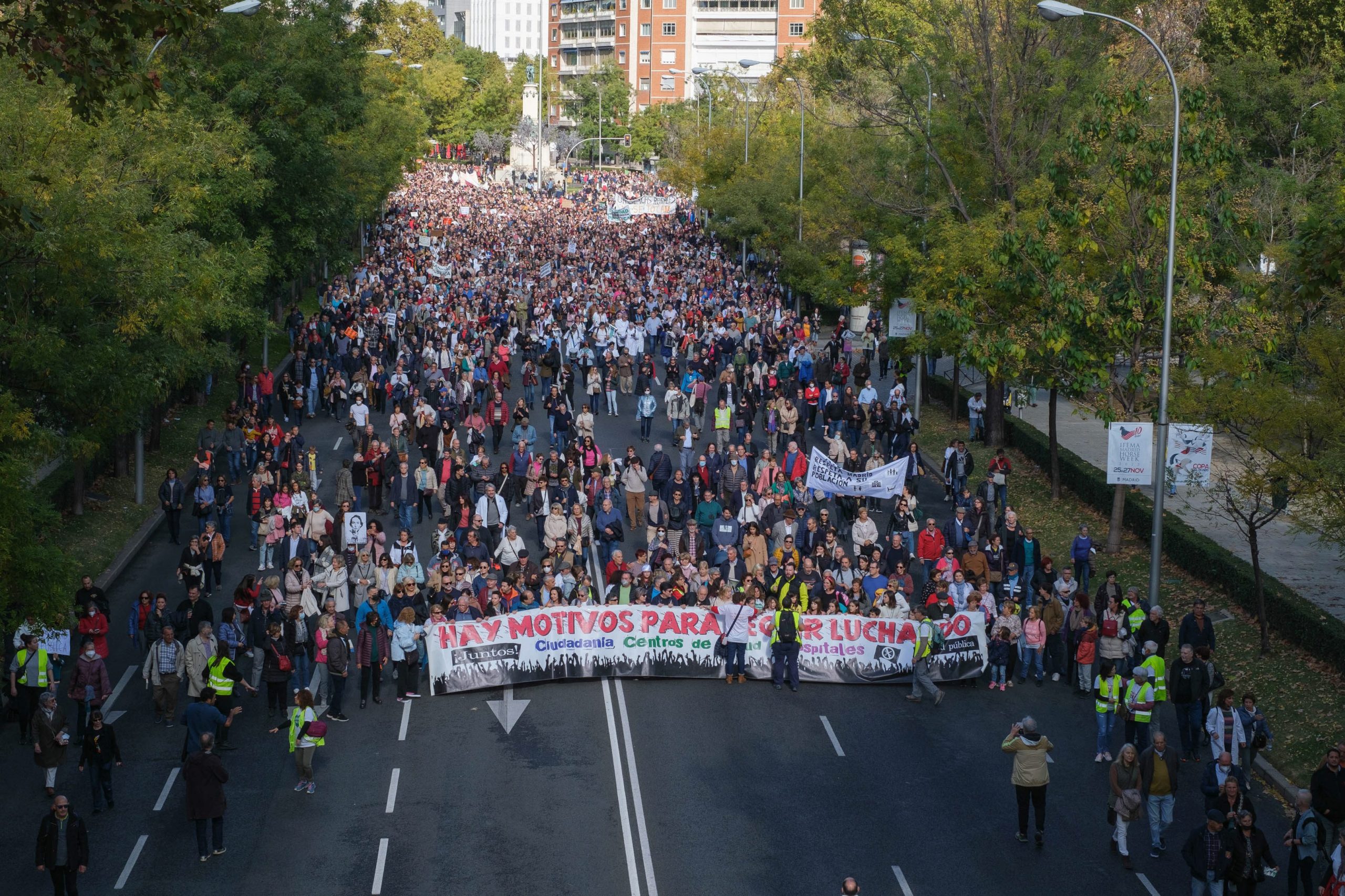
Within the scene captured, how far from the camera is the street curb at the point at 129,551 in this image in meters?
25.0

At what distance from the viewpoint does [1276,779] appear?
58.4 feet

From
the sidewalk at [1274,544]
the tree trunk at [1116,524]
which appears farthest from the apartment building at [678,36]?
the tree trunk at [1116,524]

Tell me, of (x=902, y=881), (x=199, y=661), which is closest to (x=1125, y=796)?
(x=902, y=881)

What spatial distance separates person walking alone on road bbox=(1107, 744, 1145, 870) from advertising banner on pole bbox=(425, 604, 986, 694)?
Answer: 5117mm

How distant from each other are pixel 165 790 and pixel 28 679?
108 inches

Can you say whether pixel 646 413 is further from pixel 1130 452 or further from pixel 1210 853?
pixel 1210 853

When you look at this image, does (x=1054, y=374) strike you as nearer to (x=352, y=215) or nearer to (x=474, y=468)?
(x=474, y=468)

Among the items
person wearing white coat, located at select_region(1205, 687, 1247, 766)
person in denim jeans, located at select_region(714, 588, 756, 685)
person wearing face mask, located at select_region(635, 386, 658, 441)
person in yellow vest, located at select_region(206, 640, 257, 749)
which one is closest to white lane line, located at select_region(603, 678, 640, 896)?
person in denim jeans, located at select_region(714, 588, 756, 685)

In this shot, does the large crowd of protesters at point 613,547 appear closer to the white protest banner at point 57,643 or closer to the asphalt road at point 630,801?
the white protest banner at point 57,643

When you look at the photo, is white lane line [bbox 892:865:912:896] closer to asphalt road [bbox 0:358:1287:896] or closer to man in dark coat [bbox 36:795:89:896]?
asphalt road [bbox 0:358:1287:896]

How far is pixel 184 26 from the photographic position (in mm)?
11859

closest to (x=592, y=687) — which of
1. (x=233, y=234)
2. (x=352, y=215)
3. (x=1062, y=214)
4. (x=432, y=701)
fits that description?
(x=432, y=701)

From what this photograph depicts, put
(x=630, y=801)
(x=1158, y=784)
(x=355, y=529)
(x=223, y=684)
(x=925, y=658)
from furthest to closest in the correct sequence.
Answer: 1. (x=355, y=529)
2. (x=925, y=658)
3. (x=223, y=684)
4. (x=630, y=801)
5. (x=1158, y=784)

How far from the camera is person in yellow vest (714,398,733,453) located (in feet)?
107
